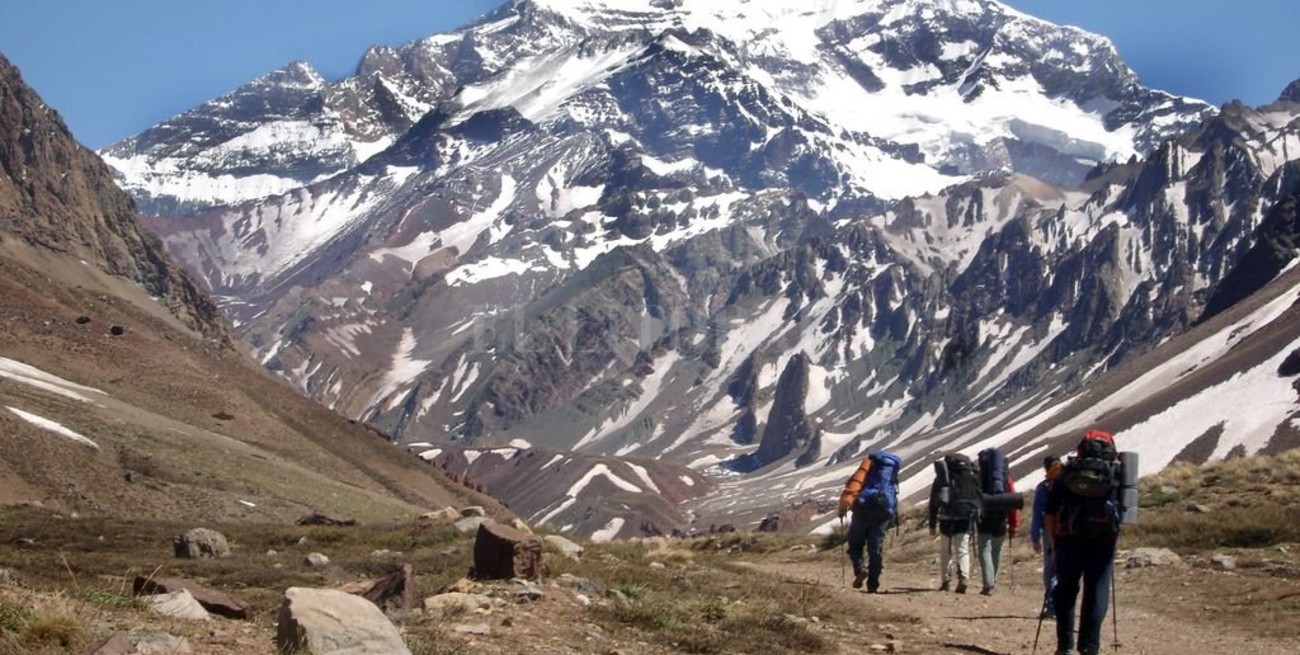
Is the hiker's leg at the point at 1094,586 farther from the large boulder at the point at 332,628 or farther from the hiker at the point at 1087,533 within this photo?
the large boulder at the point at 332,628

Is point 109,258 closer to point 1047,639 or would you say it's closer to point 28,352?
point 28,352

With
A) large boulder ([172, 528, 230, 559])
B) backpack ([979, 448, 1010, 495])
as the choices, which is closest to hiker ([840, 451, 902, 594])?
backpack ([979, 448, 1010, 495])

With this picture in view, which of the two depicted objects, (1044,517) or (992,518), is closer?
(1044,517)

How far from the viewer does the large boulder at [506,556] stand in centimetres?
2036

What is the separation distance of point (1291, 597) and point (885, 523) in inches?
297

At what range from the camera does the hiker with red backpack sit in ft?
55.0

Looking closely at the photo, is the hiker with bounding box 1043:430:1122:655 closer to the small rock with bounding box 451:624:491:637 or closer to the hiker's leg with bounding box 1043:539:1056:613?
the hiker's leg with bounding box 1043:539:1056:613

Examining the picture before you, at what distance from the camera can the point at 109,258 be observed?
640 ft

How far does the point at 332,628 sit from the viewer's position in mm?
12992

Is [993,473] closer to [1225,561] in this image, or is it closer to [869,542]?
[869,542]

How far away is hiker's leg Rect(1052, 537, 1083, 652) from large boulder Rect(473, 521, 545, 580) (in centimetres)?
729

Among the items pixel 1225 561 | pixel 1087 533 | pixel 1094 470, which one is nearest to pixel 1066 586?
pixel 1087 533

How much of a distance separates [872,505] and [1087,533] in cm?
886

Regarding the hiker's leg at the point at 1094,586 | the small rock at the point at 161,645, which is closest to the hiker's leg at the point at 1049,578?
the hiker's leg at the point at 1094,586
